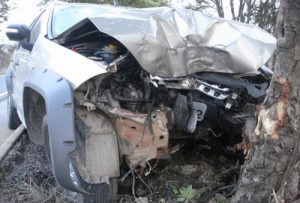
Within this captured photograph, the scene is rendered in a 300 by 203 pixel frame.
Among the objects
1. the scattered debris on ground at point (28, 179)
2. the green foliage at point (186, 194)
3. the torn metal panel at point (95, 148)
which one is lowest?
the scattered debris on ground at point (28, 179)

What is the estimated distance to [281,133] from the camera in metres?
2.82

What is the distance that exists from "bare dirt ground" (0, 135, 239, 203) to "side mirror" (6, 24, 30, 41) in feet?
4.65

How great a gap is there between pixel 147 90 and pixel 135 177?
2.67 feet

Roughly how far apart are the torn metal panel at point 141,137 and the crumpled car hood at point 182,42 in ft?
1.41

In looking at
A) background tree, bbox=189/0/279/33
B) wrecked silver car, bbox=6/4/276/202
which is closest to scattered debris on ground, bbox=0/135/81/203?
wrecked silver car, bbox=6/4/276/202

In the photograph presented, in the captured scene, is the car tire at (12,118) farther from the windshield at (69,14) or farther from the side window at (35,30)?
the windshield at (69,14)

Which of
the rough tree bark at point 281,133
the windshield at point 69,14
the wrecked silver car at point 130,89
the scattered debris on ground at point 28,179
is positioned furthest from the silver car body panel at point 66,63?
the rough tree bark at point 281,133

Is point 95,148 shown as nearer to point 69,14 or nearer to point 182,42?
point 182,42

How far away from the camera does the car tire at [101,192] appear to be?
3.42 metres

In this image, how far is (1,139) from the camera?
578 cm

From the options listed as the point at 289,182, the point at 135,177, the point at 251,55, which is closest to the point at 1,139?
the point at 135,177

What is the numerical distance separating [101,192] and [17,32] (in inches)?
91.5

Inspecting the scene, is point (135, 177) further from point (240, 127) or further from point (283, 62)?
point (283, 62)

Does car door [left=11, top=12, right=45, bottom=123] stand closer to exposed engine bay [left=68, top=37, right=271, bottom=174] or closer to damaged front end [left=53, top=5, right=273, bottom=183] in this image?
damaged front end [left=53, top=5, right=273, bottom=183]
